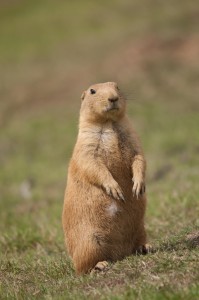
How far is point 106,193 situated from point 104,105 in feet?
2.56

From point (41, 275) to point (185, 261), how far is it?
141cm

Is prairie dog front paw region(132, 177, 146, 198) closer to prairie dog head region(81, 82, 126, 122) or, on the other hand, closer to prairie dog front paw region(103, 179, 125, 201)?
prairie dog front paw region(103, 179, 125, 201)

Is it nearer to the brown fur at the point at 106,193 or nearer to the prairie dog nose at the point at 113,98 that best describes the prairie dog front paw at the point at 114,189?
the brown fur at the point at 106,193

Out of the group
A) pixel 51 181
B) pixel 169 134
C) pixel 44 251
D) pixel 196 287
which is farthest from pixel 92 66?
pixel 196 287

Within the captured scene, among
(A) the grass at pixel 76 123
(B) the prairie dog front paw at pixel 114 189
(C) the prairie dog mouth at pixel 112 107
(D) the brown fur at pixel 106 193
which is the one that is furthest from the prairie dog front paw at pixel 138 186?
(C) the prairie dog mouth at pixel 112 107

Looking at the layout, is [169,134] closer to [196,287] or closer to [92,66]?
[92,66]

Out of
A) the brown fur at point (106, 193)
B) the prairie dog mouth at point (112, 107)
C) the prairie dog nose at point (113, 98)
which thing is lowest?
the brown fur at point (106, 193)

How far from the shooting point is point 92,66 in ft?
71.5

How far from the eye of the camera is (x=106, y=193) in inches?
225

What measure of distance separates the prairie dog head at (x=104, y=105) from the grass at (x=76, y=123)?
66 centimetres

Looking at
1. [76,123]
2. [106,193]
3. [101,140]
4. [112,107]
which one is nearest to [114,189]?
[106,193]

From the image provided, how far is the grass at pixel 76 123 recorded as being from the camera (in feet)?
17.2

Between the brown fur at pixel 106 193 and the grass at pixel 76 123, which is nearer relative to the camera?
the grass at pixel 76 123

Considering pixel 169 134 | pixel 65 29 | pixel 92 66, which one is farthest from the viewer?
pixel 65 29
